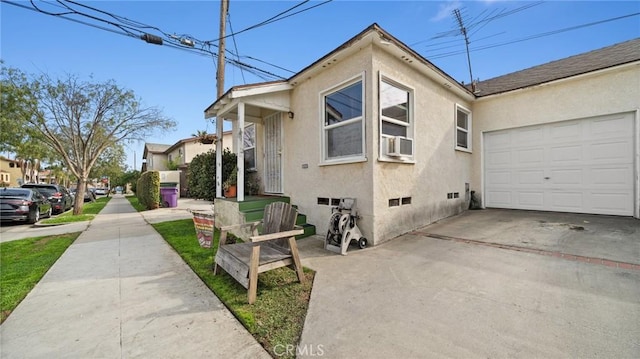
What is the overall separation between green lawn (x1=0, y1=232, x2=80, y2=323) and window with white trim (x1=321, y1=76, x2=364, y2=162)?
16.5 feet

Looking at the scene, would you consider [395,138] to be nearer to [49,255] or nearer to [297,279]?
[297,279]

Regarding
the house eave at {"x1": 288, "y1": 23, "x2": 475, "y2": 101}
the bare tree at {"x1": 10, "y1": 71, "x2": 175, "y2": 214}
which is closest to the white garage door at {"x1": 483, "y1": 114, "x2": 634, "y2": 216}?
the house eave at {"x1": 288, "y1": 23, "x2": 475, "y2": 101}

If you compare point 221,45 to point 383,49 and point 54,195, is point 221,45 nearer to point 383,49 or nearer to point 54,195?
point 383,49

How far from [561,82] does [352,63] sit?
5808 millimetres

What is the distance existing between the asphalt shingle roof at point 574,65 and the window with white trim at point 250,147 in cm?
744

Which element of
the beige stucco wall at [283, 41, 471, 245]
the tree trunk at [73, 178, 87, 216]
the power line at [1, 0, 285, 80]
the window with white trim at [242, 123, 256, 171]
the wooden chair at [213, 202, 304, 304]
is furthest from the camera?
the tree trunk at [73, 178, 87, 216]

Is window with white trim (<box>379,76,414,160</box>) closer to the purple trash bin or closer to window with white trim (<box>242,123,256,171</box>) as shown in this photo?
window with white trim (<box>242,123,256,171</box>)

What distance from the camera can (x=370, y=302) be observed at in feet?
9.19

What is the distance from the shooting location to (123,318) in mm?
2635

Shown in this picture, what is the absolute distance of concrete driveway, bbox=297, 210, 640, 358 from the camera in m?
2.05

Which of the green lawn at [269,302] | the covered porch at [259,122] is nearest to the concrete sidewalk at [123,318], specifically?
the green lawn at [269,302]

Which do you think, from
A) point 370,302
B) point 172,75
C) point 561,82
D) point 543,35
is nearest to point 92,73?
point 172,75

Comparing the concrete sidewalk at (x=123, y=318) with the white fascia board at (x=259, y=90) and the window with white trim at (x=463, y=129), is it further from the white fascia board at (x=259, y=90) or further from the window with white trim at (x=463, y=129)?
the window with white trim at (x=463, y=129)

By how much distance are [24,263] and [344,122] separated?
21.1 ft
